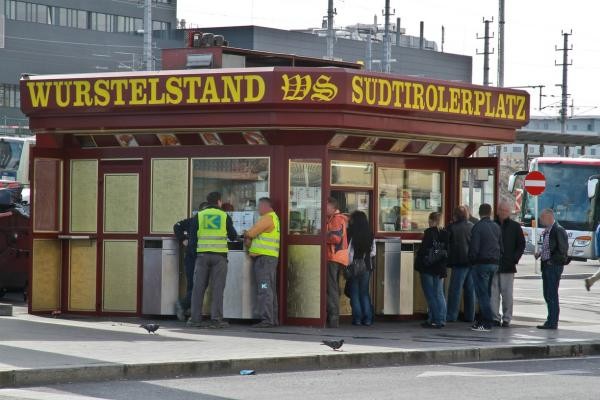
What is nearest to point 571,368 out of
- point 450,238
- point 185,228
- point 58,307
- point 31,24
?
point 450,238

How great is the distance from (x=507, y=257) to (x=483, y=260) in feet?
2.32

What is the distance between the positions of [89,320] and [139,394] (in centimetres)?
695

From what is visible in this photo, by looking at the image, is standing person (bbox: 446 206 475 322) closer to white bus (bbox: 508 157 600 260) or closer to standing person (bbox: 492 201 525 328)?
standing person (bbox: 492 201 525 328)

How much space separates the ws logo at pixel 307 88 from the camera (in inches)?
670

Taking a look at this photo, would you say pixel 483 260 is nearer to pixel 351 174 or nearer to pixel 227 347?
pixel 351 174

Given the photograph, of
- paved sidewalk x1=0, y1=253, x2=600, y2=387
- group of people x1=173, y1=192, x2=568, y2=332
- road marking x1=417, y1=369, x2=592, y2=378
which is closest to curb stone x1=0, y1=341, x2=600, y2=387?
paved sidewalk x1=0, y1=253, x2=600, y2=387

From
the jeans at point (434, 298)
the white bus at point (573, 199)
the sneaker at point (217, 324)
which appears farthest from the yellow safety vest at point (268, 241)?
the white bus at point (573, 199)

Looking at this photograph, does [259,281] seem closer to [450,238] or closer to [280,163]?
[280,163]

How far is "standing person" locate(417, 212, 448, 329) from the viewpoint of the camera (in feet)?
59.4

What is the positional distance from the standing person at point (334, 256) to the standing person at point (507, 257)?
2434 mm

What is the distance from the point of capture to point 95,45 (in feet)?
306

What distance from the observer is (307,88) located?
55.9 ft

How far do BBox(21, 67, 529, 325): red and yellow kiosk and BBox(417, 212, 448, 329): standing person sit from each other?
0.78 meters

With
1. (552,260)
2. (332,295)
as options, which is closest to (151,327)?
(332,295)
